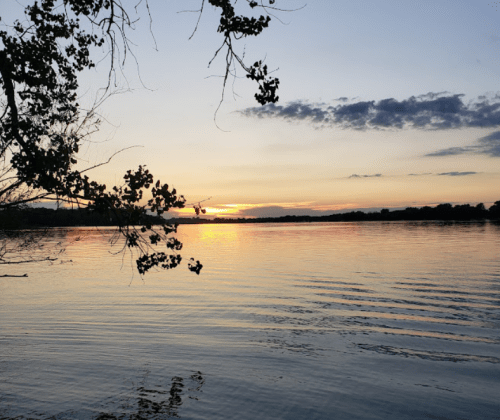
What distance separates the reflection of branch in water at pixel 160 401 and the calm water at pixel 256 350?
40 mm

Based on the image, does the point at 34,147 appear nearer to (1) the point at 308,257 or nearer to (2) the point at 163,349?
(2) the point at 163,349

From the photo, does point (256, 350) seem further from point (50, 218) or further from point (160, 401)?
point (50, 218)

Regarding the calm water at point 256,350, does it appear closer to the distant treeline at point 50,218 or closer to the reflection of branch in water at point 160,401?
the reflection of branch in water at point 160,401

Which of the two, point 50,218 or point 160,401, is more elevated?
point 50,218

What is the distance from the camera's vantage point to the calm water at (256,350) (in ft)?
29.7

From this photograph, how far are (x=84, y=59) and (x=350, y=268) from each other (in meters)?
27.1

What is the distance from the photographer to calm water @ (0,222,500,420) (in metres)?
9.05

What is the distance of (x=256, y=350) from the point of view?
12.8 m

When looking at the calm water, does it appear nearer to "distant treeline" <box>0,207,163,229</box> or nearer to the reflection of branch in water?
the reflection of branch in water

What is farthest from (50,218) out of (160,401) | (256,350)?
(256,350)

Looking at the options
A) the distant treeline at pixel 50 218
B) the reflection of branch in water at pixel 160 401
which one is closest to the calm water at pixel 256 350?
the reflection of branch in water at pixel 160 401

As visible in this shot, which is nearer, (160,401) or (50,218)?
(160,401)

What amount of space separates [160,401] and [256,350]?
4145mm

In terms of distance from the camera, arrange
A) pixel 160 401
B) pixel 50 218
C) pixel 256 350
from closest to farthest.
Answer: pixel 160 401, pixel 50 218, pixel 256 350
